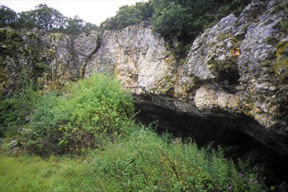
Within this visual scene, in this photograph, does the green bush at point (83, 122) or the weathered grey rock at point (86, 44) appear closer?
the green bush at point (83, 122)

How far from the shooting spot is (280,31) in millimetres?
2518

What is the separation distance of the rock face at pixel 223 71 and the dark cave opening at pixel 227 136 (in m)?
0.29

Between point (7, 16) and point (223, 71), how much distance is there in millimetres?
14807

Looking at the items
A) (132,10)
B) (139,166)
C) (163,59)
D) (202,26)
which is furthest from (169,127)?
(132,10)

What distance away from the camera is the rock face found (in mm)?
2553

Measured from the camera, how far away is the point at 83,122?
19.4ft

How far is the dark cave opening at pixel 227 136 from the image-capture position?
373 centimetres

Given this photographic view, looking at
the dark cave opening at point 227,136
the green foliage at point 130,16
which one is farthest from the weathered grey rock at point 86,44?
the dark cave opening at point 227,136

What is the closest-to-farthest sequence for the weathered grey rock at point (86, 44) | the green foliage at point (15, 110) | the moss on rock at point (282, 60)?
1. the moss on rock at point (282, 60)
2. the green foliage at point (15, 110)
3. the weathered grey rock at point (86, 44)

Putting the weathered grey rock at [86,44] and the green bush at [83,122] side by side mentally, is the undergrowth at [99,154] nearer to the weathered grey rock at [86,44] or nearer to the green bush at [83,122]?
the green bush at [83,122]

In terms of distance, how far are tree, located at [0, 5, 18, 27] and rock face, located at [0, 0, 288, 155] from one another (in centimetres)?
180

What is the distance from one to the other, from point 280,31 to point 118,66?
7.59m

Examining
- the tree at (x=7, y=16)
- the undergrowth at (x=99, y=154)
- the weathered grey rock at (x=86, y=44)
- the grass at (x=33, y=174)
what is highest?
the tree at (x=7, y=16)

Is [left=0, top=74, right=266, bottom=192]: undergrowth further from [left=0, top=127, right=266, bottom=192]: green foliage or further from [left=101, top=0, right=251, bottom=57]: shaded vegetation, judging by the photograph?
[left=101, top=0, right=251, bottom=57]: shaded vegetation
